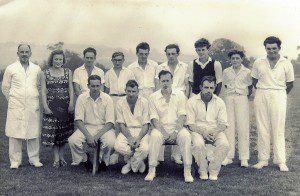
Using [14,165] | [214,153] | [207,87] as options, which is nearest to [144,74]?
[207,87]

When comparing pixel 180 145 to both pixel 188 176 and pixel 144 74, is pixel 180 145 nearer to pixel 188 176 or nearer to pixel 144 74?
pixel 188 176

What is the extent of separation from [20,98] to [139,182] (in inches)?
86.1

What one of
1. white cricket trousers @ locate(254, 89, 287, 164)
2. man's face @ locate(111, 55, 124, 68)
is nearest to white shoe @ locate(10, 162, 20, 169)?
man's face @ locate(111, 55, 124, 68)

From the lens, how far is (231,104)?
6.08m

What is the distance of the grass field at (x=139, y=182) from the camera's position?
4496 millimetres

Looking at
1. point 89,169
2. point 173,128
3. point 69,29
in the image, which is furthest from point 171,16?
point 89,169

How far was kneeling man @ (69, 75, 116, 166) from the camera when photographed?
5.51 m

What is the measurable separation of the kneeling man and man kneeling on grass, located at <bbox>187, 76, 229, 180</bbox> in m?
1.16

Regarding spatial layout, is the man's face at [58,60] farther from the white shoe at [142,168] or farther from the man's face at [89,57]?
the white shoe at [142,168]

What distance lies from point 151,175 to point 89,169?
3.33 ft

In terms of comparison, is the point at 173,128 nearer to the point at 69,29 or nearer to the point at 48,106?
the point at 48,106

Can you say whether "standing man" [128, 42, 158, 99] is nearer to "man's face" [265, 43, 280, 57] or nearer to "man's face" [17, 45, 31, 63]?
"man's face" [17, 45, 31, 63]

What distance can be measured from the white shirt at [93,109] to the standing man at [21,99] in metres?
0.71

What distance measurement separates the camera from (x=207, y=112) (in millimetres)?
5383
